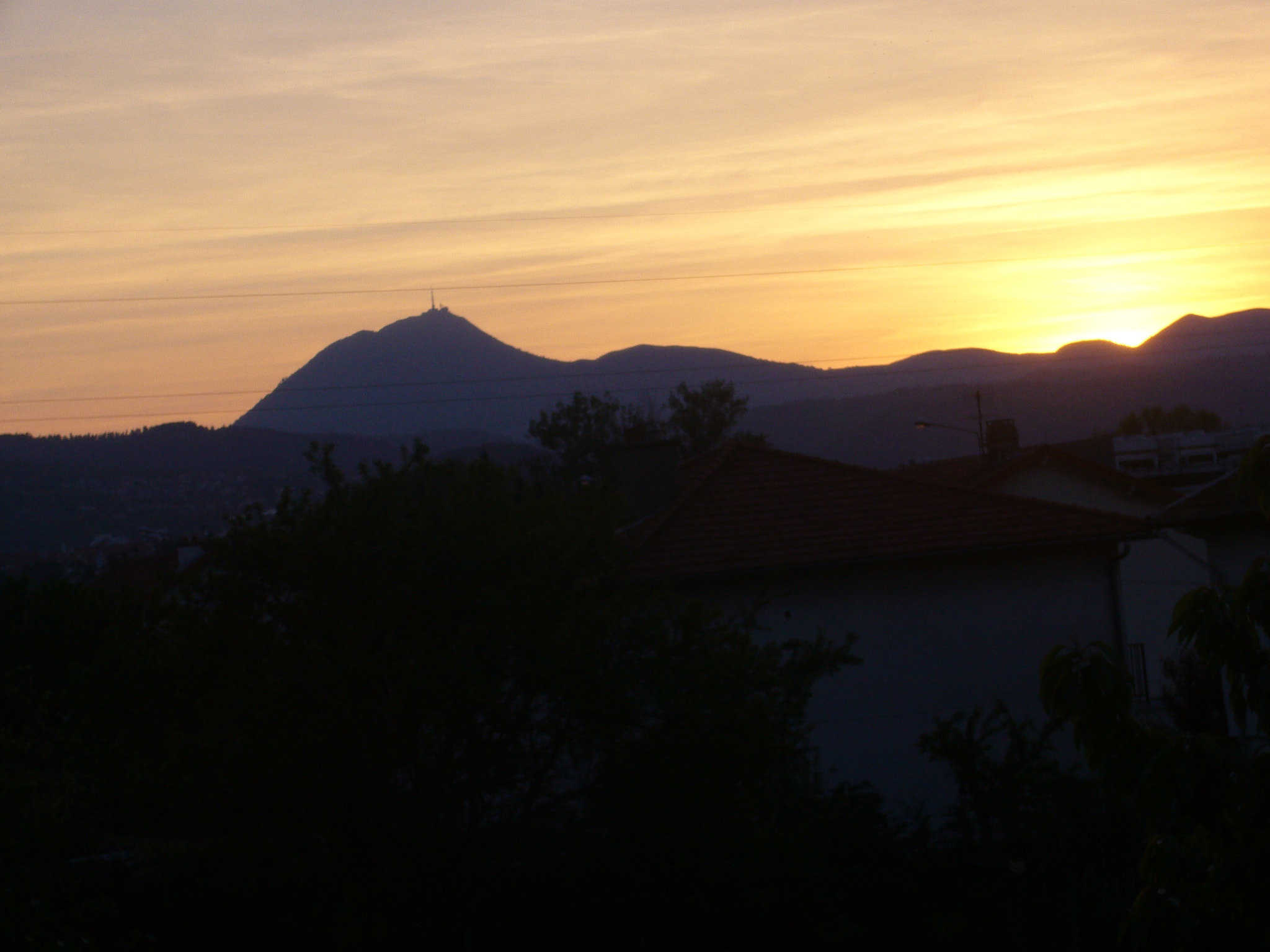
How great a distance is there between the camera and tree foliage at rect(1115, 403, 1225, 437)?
7888 cm

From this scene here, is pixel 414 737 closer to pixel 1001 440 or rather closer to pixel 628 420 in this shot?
pixel 1001 440

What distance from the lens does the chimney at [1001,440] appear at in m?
32.7

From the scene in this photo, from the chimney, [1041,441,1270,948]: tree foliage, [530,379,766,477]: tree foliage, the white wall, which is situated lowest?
the white wall

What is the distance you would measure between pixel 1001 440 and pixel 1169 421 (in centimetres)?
5553

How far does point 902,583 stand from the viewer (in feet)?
57.9

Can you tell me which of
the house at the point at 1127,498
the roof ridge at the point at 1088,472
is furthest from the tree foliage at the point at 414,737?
the roof ridge at the point at 1088,472

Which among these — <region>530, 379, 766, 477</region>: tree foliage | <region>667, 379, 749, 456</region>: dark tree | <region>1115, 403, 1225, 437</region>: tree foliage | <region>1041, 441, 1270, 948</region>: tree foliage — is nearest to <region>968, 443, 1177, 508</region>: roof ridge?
<region>530, 379, 766, 477</region>: tree foliage

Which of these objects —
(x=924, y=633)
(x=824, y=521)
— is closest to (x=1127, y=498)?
(x=924, y=633)

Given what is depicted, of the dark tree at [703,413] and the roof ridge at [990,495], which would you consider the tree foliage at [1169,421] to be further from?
→ the roof ridge at [990,495]

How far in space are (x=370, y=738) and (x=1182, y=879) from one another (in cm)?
553

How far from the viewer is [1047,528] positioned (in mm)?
18125

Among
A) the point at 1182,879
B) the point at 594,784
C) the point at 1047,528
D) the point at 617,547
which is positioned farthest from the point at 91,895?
the point at 1047,528

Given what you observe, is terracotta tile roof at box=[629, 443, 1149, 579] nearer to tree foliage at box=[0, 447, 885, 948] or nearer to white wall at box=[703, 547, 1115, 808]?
white wall at box=[703, 547, 1115, 808]

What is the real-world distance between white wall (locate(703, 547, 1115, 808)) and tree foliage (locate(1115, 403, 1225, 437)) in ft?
213
